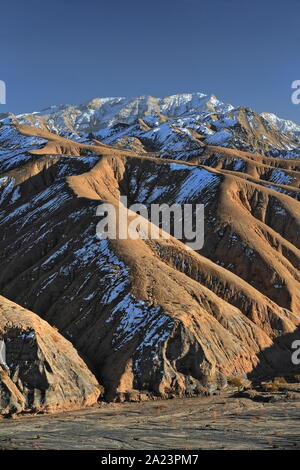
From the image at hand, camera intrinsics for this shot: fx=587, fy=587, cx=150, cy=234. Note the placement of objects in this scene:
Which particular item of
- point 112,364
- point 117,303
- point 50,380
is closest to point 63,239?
point 117,303

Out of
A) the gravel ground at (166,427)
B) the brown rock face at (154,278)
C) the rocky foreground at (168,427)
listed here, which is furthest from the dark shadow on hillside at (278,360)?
the gravel ground at (166,427)

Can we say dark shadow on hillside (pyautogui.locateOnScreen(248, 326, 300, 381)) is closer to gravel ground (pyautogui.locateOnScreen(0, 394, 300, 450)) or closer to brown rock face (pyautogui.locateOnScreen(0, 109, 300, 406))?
brown rock face (pyautogui.locateOnScreen(0, 109, 300, 406))

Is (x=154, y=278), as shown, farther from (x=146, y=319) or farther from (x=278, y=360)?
(x=278, y=360)

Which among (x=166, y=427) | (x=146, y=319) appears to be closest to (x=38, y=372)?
(x=166, y=427)

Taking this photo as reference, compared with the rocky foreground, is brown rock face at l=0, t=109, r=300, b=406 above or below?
above

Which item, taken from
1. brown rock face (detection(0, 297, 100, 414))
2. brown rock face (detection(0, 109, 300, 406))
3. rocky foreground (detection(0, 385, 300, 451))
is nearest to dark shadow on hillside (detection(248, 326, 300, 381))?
brown rock face (detection(0, 109, 300, 406))

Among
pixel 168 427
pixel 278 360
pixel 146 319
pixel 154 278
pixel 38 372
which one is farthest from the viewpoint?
pixel 278 360
